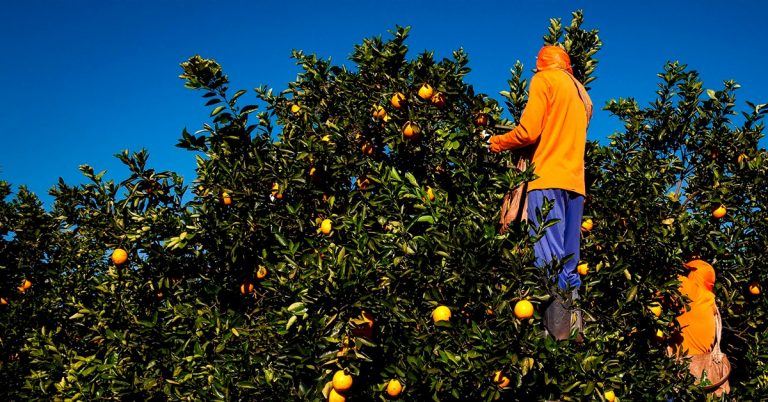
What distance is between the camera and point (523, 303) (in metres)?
2.72

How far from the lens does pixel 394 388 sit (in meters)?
2.83

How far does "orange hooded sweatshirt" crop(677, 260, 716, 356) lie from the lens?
15.4 ft

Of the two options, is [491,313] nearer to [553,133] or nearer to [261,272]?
[553,133]

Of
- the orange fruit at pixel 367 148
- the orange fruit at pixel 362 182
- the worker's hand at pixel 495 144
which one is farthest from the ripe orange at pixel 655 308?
the orange fruit at pixel 367 148

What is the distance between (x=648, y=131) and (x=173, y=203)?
14.5ft

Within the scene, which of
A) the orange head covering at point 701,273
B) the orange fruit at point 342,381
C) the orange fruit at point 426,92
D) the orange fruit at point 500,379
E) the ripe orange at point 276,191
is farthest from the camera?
the orange head covering at point 701,273

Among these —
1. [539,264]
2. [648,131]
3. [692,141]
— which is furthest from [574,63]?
[539,264]

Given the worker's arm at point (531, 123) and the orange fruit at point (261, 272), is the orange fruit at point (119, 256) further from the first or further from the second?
the worker's arm at point (531, 123)

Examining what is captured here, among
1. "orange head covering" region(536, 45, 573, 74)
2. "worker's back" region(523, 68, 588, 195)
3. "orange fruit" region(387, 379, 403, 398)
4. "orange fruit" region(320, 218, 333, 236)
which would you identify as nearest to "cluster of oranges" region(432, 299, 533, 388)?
"orange fruit" region(387, 379, 403, 398)

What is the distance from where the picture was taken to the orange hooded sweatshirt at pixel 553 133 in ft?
11.2

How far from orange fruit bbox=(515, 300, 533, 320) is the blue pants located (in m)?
0.49

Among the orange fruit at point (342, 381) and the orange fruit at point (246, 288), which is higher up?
the orange fruit at point (246, 288)

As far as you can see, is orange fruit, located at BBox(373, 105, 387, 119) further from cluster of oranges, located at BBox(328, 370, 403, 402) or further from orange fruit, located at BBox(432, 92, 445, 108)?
cluster of oranges, located at BBox(328, 370, 403, 402)

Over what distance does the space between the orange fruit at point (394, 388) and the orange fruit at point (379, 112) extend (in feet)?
6.66
